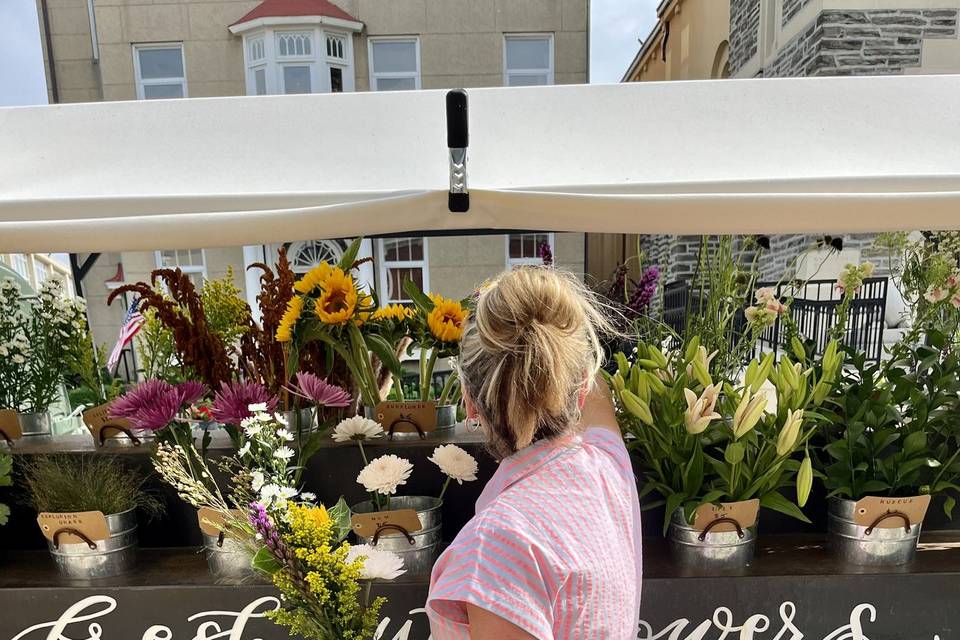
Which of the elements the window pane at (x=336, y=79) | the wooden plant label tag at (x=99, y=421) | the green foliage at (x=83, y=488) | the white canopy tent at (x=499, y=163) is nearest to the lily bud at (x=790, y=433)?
the white canopy tent at (x=499, y=163)

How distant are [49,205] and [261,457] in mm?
659

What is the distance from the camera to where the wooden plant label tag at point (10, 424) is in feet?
4.93

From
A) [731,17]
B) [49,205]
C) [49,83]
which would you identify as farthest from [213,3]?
[49,205]

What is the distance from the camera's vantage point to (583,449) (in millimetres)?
820

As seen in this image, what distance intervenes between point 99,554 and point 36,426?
53 cm

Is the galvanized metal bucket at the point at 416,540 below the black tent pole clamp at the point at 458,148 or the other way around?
below

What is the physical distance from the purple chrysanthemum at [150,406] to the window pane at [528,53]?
742 centimetres

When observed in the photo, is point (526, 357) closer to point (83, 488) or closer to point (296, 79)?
point (83, 488)

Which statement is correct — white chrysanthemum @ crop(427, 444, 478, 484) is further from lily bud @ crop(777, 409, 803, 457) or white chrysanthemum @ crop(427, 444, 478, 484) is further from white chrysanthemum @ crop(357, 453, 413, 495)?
lily bud @ crop(777, 409, 803, 457)

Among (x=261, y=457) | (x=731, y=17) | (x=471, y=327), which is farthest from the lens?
(x=731, y=17)

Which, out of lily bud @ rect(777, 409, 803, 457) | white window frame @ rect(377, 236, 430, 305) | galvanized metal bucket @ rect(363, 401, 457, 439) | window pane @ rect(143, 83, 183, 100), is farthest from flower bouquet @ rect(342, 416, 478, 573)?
window pane @ rect(143, 83, 183, 100)

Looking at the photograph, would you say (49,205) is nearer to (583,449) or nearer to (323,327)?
(323,327)

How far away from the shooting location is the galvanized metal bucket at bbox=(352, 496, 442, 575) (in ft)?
4.07

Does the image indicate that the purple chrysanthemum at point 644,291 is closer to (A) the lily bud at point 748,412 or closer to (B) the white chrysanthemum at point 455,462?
(A) the lily bud at point 748,412
